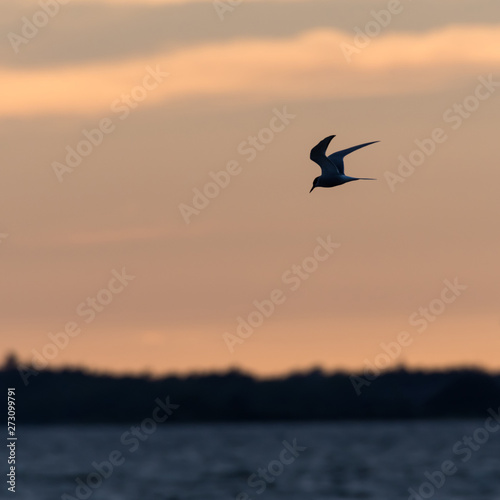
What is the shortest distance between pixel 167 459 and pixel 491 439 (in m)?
58.6

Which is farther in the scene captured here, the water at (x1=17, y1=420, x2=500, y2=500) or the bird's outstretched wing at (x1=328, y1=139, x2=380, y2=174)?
the water at (x1=17, y1=420, x2=500, y2=500)

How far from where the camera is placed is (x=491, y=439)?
200 metres

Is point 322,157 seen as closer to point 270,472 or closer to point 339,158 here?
point 339,158

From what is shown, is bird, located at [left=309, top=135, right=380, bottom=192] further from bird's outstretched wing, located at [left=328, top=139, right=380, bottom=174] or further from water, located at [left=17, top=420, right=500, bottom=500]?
water, located at [left=17, top=420, right=500, bottom=500]

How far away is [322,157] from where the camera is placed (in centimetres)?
4812

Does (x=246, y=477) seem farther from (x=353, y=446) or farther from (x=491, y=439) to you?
(x=491, y=439)

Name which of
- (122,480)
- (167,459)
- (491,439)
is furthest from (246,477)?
(491,439)

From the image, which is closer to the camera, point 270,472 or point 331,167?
point 331,167

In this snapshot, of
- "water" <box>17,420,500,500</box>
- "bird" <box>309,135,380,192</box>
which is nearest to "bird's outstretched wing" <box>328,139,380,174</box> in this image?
"bird" <box>309,135,380,192</box>

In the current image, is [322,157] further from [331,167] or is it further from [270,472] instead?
[270,472]

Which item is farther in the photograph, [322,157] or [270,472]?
[270,472]

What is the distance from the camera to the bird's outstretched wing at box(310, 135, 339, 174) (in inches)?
1856

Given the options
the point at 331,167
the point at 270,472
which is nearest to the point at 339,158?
the point at 331,167

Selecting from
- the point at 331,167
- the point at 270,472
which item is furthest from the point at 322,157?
the point at 270,472
